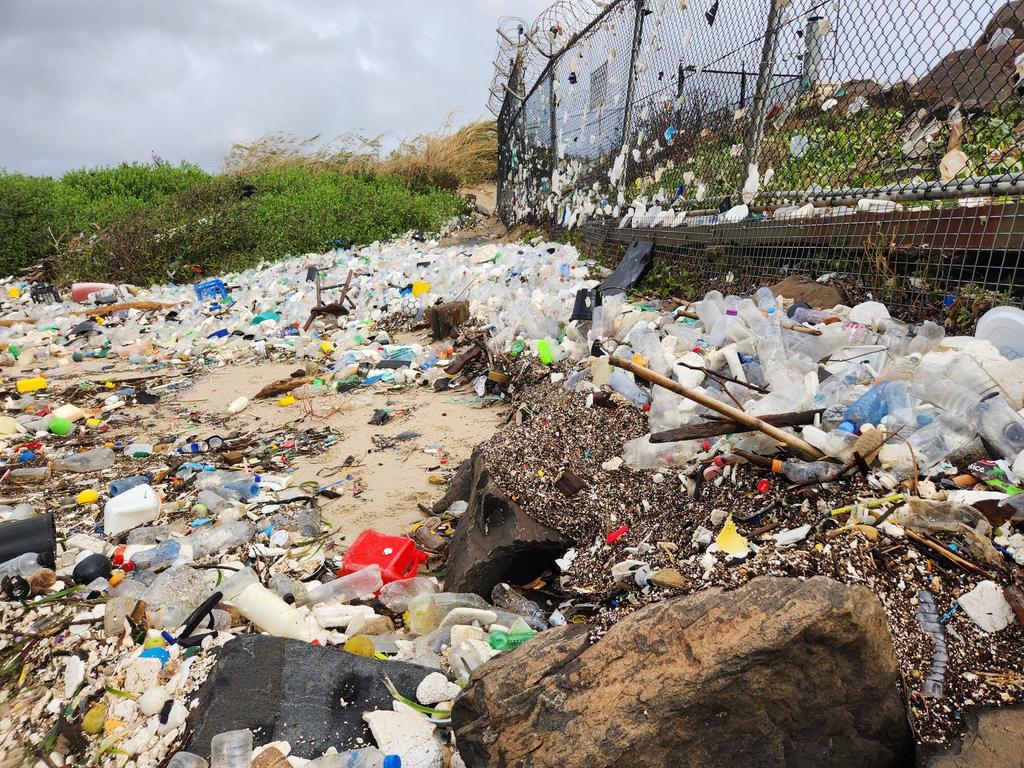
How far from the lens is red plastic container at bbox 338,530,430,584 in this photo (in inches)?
87.8

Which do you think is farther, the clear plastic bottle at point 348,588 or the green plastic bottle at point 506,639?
the clear plastic bottle at point 348,588

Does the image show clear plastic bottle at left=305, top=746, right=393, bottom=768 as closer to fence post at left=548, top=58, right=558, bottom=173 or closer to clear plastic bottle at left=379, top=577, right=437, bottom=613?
clear plastic bottle at left=379, top=577, right=437, bottom=613

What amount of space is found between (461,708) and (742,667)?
1.84ft

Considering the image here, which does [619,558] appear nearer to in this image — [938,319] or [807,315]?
[807,315]

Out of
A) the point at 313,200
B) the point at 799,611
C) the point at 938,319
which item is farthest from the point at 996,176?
the point at 313,200

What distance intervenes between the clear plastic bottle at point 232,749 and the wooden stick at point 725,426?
4.00 feet

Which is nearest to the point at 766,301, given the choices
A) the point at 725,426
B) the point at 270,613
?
the point at 725,426

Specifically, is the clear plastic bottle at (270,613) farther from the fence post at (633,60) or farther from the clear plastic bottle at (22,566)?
the fence post at (633,60)

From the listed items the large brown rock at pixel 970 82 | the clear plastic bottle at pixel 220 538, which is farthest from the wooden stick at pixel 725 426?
the large brown rock at pixel 970 82

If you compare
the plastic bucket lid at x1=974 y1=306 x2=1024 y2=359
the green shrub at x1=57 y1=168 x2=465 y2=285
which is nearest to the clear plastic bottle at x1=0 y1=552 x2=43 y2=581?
the plastic bucket lid at x1=974 y1=306 x2=1024 y2=359

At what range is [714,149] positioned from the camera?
171 inches

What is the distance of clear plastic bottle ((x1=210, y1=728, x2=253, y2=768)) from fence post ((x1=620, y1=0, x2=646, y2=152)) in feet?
17.3

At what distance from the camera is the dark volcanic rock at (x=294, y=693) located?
4.66ft

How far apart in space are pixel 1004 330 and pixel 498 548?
1.88m
